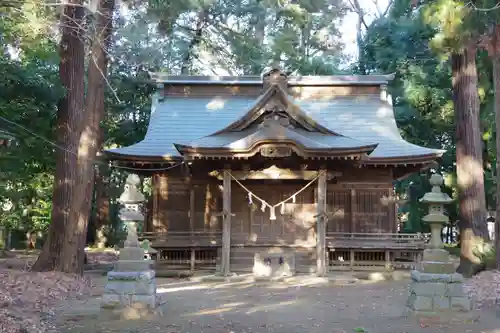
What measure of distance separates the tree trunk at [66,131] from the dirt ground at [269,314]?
1.61m

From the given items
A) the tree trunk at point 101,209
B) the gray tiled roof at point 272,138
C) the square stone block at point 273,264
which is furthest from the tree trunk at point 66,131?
the tree trunk at point 101,209

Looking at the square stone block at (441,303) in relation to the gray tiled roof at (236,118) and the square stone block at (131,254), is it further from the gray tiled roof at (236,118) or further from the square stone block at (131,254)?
the gray tiled roof at (236,118)

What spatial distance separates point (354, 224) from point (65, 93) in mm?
9208

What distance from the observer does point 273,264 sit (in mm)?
14609

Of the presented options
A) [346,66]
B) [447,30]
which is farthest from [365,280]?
[346,66]

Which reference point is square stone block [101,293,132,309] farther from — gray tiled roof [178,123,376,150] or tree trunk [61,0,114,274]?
gray tiled roof [178,123,376,150]

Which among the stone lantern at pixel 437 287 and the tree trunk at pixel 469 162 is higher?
the tree trunk at pixel 469 162

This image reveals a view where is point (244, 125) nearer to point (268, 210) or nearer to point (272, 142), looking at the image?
point (272, 142)

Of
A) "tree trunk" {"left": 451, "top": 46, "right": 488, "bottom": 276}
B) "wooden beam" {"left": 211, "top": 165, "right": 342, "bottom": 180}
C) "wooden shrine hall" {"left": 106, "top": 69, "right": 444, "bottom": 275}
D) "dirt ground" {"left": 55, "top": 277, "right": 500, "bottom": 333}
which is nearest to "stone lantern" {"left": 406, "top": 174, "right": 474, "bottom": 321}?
"dirt ground" {"left": 55, "top": 277, "right": 500, "bottom": 333}

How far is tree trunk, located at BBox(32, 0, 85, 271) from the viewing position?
12.7 m

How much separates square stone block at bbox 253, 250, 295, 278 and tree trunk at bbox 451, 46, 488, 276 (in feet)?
15.5

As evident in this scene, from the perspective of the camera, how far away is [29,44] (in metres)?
11.1

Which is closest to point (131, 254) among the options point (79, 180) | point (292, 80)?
point (79, 180)

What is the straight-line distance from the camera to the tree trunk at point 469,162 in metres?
14.3
